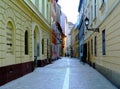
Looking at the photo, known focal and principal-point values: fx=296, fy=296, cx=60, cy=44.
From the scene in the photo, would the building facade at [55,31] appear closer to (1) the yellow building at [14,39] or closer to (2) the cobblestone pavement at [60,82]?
(1) the yellow building at [14,39]

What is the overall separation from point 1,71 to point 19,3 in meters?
4.96

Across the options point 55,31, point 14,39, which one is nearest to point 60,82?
point 14,39

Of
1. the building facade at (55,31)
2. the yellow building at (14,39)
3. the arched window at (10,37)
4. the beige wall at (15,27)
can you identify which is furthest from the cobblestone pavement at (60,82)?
the building facade at (55,31)

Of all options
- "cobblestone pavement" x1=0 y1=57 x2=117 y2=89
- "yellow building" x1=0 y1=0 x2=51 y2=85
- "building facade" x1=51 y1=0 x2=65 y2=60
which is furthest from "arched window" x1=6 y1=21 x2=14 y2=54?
"building facade" x1=51 y1=0 x2=65 y2=60

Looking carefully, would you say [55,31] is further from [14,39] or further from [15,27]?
[14,39]

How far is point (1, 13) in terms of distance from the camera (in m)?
12.1

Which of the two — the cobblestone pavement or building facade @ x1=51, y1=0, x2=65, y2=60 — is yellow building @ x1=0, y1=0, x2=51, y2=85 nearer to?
the cobblestone pavement

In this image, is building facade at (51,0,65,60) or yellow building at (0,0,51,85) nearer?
yellow building at (0,0,51,85)

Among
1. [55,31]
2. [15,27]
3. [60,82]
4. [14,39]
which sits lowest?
[60,82]

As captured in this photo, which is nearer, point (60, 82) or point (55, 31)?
point (60, 82)

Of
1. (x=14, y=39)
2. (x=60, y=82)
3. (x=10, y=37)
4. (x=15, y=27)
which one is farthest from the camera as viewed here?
(x=15, y=27)

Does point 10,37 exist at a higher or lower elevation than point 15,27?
lower

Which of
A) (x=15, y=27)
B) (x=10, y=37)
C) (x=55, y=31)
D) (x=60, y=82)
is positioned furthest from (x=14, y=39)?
(x=55, y=31)

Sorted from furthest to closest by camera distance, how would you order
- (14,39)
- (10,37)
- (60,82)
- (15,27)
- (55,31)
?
(55,31) < (15,27) < (14,39) < (10,37) < (60,82)
